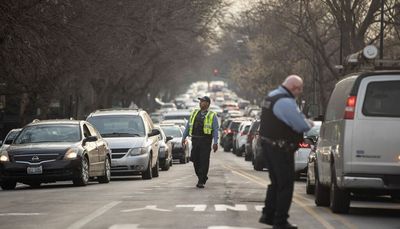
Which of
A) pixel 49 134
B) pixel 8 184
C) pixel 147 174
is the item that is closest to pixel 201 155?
pixel 49 134

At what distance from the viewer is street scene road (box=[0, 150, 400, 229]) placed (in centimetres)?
1441

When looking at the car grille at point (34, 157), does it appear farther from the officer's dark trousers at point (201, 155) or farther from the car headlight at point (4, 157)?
the officer's dark trousers at point (201, 155)

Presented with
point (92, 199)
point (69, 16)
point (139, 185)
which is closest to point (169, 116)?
point (69, 16)

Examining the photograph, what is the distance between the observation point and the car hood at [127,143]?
2769 cm

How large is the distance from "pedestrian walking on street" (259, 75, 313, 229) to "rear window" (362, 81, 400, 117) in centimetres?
284

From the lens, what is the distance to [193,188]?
2225 centimetres

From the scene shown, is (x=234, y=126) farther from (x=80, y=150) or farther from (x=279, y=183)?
(x=279, y=183)

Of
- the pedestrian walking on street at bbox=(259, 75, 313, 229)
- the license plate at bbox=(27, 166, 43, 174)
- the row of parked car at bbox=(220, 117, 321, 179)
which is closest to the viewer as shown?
the pedestrian walking on street at bbox=(259, 75, 313, 229)

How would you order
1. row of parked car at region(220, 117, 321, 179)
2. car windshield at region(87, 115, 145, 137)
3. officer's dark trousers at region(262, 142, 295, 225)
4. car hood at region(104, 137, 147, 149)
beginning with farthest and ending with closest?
1. car windshield at region(87, 115, 145, 137)
2. car hood at region(104, 137, 147, 149)
3. row of parked car at region(220, 117, 321, 179)
4. officer's dark trousers at region(262, 142, 295, 225)

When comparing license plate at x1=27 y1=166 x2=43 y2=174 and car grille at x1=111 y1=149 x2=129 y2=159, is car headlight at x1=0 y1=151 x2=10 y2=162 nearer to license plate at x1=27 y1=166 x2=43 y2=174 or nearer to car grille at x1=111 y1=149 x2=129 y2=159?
license plate at x1=27 y1=166 x2=43 y2=174

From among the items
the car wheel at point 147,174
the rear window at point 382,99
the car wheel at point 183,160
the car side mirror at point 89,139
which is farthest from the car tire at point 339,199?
the car wheel at point 183,160

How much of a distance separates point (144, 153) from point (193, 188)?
5.51 m

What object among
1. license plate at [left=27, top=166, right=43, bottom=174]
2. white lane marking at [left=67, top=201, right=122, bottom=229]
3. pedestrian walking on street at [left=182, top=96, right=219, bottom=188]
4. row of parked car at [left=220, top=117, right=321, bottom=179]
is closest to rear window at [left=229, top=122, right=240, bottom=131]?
row of parked car at [left=220, top=117, right=321, bottom=179]

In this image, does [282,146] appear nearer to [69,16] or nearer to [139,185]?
[139,185]
